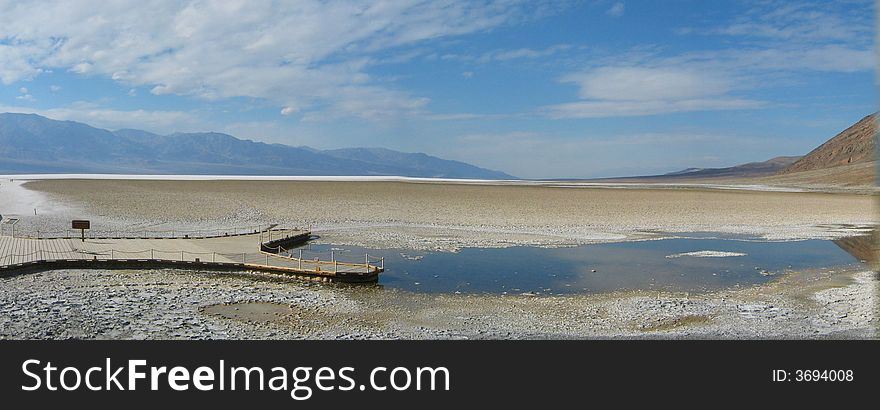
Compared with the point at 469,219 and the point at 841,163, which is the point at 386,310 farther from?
the point at 841,163

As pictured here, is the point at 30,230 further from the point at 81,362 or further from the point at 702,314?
the point at 702,314

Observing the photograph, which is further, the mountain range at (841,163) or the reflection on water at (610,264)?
the mountain range at (841,163)

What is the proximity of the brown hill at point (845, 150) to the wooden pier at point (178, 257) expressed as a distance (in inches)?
5229

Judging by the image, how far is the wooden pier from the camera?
17312 mm

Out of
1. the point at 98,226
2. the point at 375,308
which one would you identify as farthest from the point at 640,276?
the point at 98,226

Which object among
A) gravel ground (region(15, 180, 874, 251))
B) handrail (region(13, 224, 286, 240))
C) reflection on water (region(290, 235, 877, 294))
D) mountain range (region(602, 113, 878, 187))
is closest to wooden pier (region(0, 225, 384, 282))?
handrail (region(13, 224, 286, 240))

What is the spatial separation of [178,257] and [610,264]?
45.9 ft

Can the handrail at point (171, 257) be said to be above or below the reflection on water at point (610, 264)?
above

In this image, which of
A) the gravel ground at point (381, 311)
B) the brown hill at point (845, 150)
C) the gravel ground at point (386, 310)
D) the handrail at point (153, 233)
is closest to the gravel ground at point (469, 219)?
the handrail at point (153, 233)

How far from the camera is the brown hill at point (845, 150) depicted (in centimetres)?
13000

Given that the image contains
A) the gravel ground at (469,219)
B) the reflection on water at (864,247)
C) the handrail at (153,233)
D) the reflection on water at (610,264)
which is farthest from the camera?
the gravel ground at (469,219)

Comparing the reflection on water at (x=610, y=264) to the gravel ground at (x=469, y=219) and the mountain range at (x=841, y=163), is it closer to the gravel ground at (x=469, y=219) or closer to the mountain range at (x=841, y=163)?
the gravel ground at (x=469, y=219)

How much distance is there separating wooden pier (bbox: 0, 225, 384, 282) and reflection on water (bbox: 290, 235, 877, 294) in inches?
50.9

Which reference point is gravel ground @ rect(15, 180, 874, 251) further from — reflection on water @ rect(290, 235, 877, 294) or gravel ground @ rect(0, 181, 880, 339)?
gravel ground @ rect(0, 181, 880, 339)
